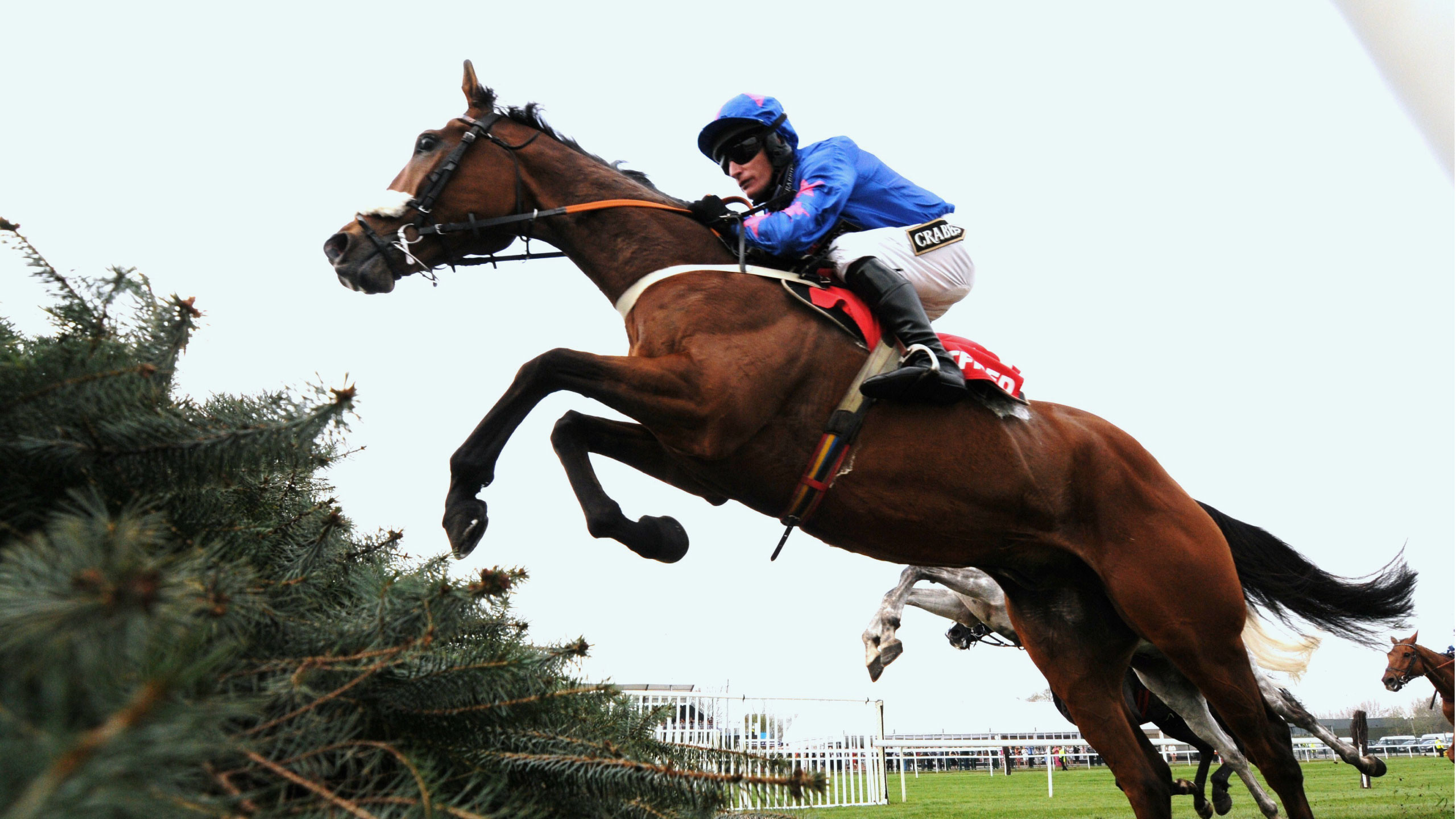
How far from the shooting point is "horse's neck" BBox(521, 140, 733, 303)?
11.7ft

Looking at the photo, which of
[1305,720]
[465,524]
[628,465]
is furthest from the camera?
[1305,720]

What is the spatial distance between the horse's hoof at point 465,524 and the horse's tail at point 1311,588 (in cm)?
405

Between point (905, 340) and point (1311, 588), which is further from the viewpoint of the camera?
point (1311, 588)

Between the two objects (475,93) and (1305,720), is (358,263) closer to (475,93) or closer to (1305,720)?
(475,93)

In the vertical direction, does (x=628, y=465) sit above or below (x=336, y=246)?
below

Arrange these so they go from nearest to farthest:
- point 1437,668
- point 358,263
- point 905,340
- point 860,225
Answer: point 358,263 < point 905,340 < point 860,225 < point 1437,668

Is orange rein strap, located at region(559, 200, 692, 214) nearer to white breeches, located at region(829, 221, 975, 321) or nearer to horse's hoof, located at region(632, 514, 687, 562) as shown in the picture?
white breeches, located at region(829, 221, 975, 321)

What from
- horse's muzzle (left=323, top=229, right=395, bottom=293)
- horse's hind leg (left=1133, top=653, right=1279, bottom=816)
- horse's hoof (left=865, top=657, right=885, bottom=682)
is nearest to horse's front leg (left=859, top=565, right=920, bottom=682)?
horse's hoof (left=865, top=657, right=885, bottom=682)

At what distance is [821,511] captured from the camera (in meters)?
3.40

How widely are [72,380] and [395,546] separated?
0.93m

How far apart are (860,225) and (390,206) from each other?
184 centimetres

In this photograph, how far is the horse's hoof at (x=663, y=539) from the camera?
338 cm

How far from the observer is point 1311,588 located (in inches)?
203

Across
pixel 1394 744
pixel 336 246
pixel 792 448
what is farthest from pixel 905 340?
pixel 1394 744
